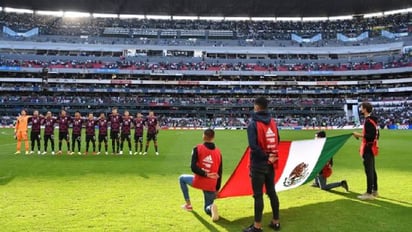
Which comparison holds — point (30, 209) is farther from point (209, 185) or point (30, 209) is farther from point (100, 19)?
point (100, 19)

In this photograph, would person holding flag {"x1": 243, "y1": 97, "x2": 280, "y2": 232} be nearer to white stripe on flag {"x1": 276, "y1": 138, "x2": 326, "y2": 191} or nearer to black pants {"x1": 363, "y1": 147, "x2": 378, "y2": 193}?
white stripe on flag {"x1": 276, "y1": 138, "x2": 326, "y2": 191}

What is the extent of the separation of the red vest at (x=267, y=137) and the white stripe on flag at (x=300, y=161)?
149 cm

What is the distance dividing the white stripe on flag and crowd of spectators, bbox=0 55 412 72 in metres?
72.8

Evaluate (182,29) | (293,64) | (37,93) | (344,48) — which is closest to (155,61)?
(182,29)

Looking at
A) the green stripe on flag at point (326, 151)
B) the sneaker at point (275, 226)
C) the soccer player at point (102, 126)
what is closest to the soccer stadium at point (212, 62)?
the soccer player at point (102, 126)

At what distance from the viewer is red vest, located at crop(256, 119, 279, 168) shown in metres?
6.57

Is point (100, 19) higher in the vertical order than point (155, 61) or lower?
higher

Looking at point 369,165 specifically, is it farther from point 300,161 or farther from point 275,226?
point 275,226

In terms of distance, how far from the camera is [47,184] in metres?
11.4

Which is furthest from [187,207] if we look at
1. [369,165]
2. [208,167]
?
[369,165]

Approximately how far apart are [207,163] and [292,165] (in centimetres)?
190

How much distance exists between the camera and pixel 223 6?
85.6 meters

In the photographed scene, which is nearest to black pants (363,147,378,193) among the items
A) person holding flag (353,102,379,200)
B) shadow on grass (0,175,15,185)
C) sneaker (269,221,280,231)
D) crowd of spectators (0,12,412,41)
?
person holding flag (353,102,379,200)

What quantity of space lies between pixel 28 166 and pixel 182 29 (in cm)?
7777
